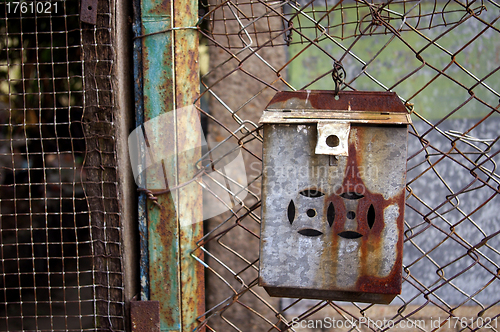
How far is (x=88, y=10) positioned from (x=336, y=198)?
0.97 m

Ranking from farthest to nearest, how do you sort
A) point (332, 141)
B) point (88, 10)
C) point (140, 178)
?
point (140, 178), point (88, 10), point (332, 141)

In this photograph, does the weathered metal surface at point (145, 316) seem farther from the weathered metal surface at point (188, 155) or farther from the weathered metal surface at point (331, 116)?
the weathered metal surface at point (331, 116)

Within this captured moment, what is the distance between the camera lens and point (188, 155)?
123 cm

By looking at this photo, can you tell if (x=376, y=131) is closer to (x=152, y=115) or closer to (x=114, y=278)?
(x=152, y=115)

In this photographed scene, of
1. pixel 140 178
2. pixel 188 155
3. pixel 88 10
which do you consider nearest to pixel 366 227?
pixel 188 155

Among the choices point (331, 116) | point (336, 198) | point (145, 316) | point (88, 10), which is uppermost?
point (88, 10)

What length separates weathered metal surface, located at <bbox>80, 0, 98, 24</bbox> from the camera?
113 centimetres

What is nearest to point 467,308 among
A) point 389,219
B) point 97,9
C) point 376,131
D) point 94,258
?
point 389,219

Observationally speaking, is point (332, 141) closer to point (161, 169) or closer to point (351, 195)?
point (351, 195)

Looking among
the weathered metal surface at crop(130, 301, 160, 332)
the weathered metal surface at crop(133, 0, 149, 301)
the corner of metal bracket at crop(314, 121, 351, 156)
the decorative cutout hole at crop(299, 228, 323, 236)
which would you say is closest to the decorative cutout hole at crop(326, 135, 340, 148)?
the corner of metal bracket at crop(314, 121, 351, 156)

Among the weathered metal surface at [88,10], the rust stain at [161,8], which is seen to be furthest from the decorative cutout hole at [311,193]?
the weathered metal surface at [88,10]

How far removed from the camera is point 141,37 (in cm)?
120

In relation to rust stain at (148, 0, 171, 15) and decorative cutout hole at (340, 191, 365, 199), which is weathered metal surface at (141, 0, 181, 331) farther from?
decorative cutout hole at (340, 191, 365, 199)

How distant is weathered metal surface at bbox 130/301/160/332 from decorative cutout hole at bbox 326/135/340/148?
0.80 meters
